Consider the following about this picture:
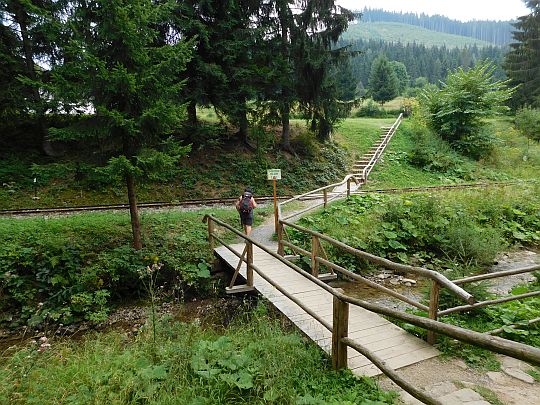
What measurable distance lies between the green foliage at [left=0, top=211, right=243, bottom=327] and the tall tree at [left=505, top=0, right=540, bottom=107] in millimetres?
37767

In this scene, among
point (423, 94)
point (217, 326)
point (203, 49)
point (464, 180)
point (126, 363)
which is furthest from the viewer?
point (423, 94)

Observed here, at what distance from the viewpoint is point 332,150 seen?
21.1m

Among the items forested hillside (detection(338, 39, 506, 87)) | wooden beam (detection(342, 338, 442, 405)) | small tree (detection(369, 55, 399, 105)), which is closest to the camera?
wooden beam (detection(342, 338, 442, 405))

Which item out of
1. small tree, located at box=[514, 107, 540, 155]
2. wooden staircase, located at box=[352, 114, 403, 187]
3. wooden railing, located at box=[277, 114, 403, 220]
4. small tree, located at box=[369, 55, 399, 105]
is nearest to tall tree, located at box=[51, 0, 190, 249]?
wooden railing, located at box=[277, 114, 403, 220]

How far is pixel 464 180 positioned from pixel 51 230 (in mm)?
20180

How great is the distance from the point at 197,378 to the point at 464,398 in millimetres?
2887

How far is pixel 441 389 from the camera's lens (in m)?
3.93

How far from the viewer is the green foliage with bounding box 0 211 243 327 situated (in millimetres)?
8016

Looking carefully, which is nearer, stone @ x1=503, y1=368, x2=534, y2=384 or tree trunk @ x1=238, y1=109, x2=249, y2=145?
stone @ x1=503, y1=368, x2=534, y2=384

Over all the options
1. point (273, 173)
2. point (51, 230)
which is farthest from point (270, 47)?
point (51, 230)

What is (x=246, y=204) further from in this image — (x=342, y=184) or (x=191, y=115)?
(x=191, y=115)

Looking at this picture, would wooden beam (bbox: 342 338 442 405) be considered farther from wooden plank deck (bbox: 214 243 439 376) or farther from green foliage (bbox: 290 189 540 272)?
green foliage (bbox: 290 189 540 272)

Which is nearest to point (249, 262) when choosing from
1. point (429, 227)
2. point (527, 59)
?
point (429, 227)

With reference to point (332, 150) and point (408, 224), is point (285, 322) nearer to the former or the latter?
point (408, 224)
